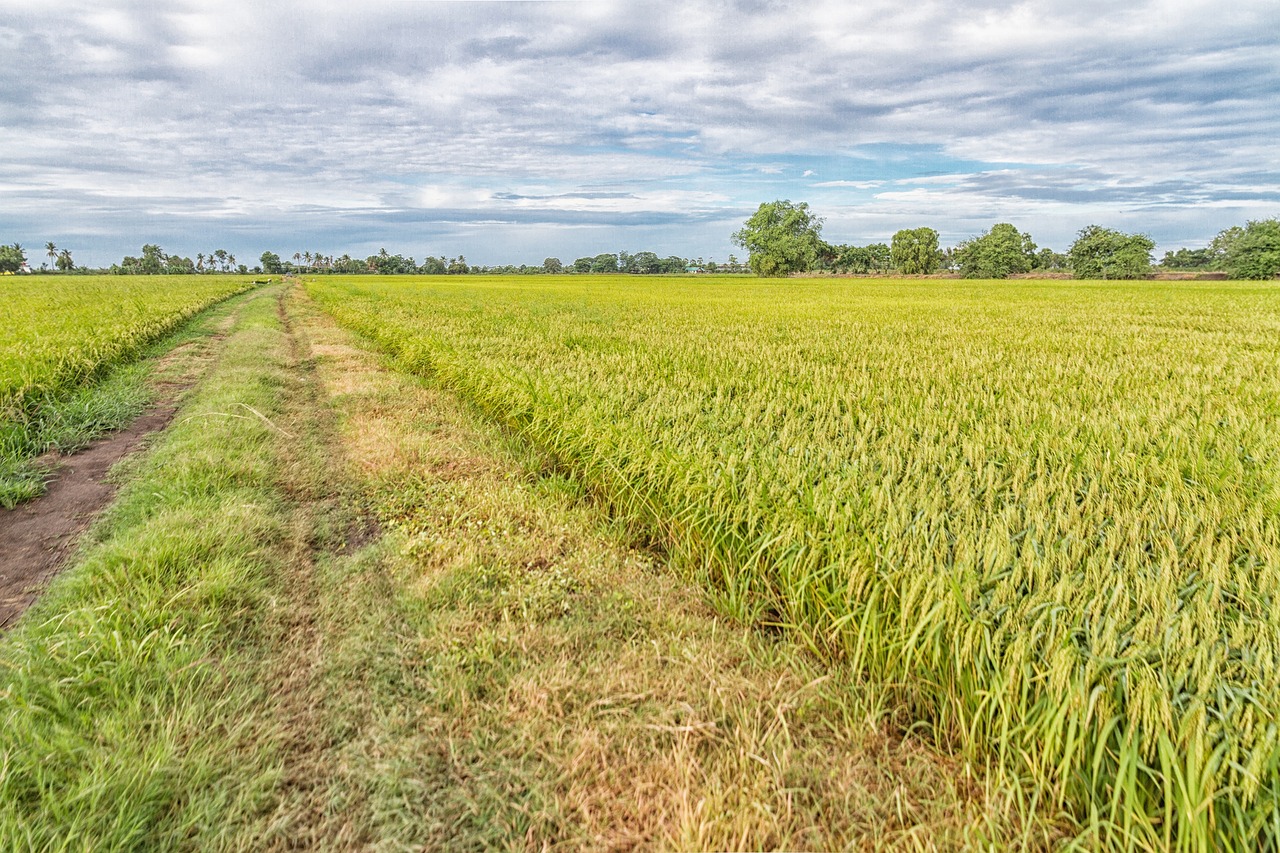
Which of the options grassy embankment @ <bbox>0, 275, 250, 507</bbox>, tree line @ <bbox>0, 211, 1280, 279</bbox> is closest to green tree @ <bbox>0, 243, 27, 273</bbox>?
tree line @ <bbox>0, 211, 1280, 279</bbox>

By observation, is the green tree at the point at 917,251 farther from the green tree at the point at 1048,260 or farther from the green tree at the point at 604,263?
the green tree at the point at 604,263

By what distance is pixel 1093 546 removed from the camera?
2842 mm

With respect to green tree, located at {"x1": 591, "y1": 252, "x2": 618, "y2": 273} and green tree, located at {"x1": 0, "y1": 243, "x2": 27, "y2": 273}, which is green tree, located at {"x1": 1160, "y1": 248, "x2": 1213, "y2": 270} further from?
green tree, located at {"x1": 0, "y1": 243, "x2": 27, "y2": 273}

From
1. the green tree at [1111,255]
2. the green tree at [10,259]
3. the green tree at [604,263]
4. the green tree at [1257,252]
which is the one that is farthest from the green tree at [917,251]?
the green tree at [10,259]

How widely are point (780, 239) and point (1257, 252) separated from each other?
6026cm

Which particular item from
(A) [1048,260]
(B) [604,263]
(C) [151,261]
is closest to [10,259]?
(C) [151,261]

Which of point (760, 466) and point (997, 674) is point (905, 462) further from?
point (997, 674)

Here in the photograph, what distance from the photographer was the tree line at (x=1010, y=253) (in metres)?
75.3

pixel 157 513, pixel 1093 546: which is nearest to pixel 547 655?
pixel 1093 546

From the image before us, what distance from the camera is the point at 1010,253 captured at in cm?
9375

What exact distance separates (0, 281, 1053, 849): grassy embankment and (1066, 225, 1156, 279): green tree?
110316 mm

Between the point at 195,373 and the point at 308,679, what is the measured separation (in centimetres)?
1026

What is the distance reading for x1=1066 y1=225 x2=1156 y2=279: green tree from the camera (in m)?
85.8

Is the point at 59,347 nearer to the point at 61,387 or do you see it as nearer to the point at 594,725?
the point at 61,387
